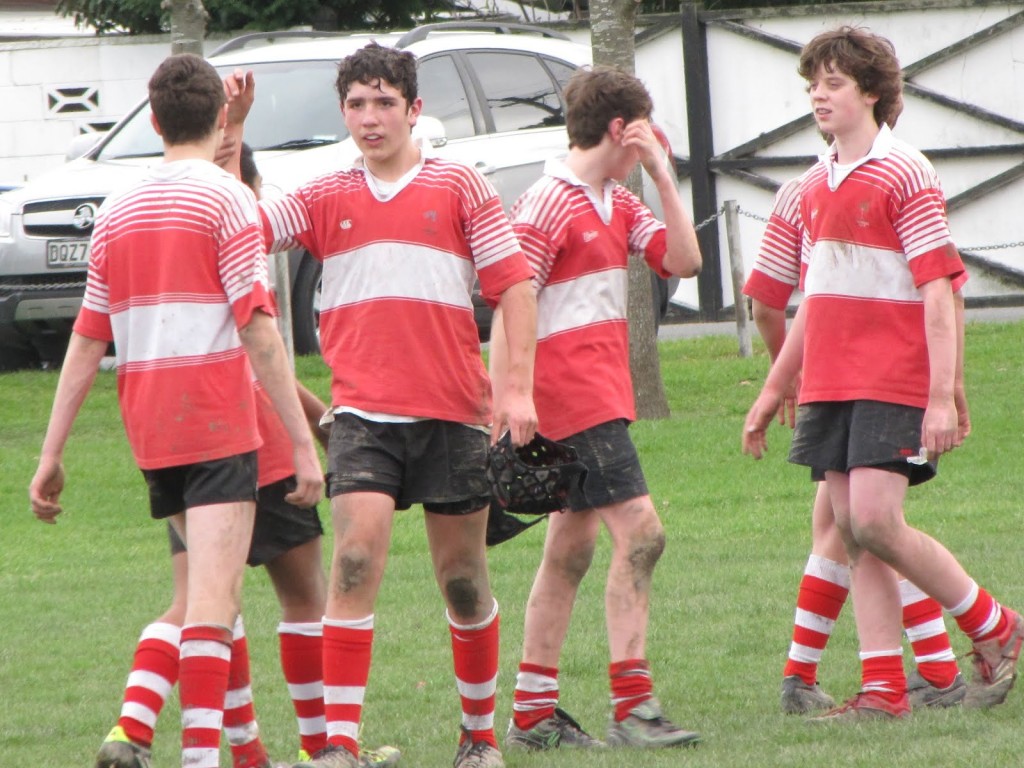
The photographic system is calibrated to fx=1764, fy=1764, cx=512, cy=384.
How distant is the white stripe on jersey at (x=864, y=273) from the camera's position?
5059 mm

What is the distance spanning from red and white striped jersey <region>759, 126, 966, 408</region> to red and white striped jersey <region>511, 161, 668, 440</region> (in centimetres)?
60

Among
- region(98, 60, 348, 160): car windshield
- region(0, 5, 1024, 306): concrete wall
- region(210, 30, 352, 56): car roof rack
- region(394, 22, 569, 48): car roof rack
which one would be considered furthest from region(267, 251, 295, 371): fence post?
region(0, 5, 1024, 306): concrete wall

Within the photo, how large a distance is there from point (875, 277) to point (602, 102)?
962 mm

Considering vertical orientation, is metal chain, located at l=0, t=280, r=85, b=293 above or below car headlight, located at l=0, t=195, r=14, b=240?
below

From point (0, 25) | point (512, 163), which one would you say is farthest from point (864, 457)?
point (0, 25)

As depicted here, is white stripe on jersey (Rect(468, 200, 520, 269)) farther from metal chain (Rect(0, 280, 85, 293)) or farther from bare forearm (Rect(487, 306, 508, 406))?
metal chain (Rect(0, 280, 85, 293))

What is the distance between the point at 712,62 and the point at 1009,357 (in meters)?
5.59

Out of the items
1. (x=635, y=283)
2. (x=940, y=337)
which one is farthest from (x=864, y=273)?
(x=635, y=283)

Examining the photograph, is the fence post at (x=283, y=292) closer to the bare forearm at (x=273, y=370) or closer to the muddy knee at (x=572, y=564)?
the muddy knee at (x=572, y=564)

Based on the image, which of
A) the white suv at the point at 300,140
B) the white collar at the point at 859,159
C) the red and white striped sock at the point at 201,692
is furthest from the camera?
the white suv at the point at 300,140

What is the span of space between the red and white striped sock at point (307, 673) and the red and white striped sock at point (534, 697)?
60 centimetres

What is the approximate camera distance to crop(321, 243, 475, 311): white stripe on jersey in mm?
4754

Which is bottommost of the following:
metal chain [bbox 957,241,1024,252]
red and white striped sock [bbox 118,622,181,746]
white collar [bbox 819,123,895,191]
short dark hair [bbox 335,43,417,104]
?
metal chain [bbox 957,241,1024,252]

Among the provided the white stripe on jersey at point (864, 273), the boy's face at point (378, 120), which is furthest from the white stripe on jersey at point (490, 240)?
the white stripe on jersey at point (864, 273)
